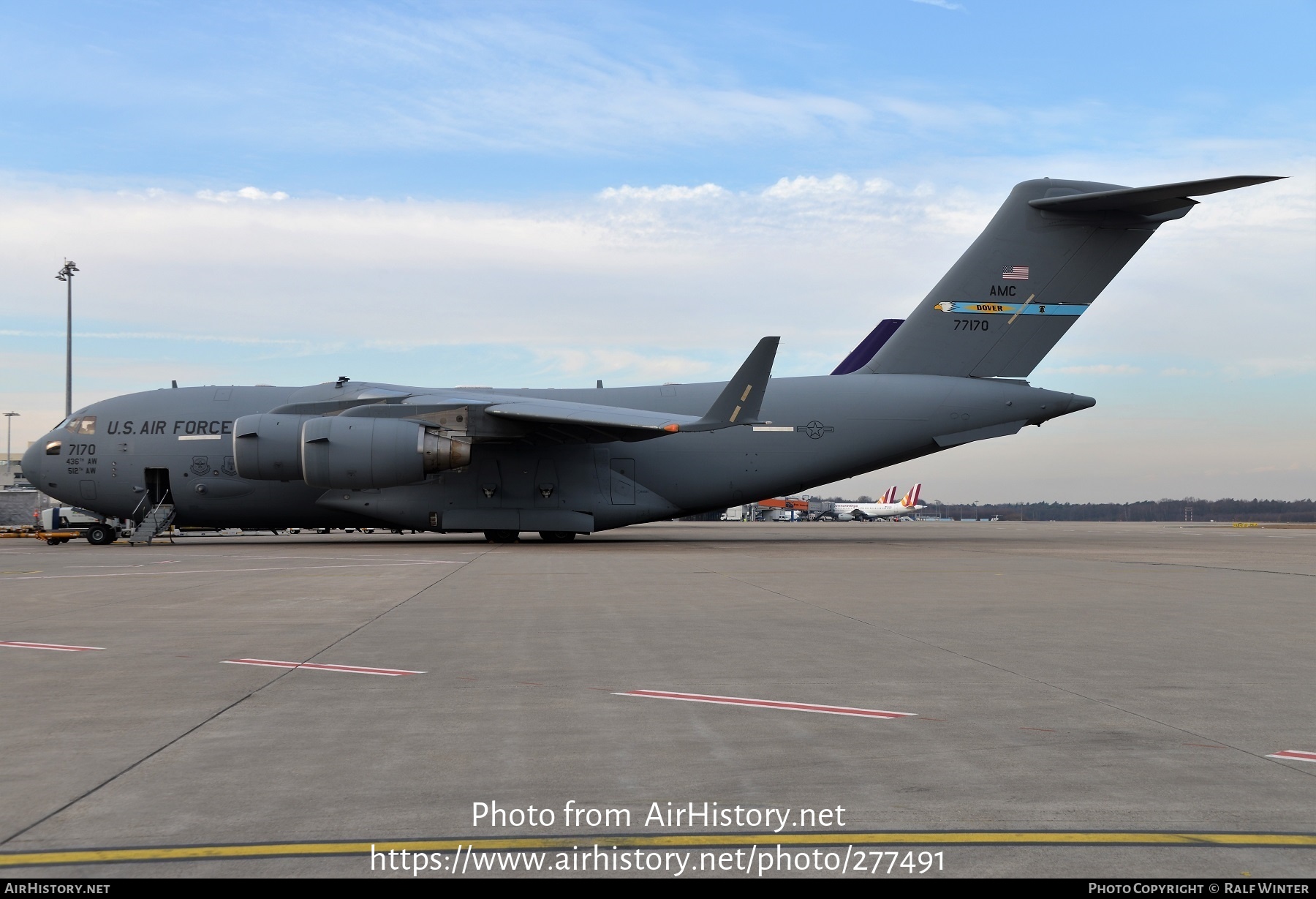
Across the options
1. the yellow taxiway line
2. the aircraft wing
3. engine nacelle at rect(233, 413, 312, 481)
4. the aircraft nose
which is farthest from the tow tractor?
the yellow taxiway line

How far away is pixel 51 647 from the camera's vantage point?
27.7 feet

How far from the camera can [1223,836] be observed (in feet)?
12.0

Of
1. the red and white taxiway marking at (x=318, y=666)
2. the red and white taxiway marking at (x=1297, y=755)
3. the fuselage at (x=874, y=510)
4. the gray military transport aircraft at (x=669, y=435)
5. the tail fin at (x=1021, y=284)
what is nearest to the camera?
the red and white taxiway marking at (x=1297, y=755)

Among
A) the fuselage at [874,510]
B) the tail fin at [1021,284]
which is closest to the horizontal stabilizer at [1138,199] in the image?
the tail fin at [1021,284]

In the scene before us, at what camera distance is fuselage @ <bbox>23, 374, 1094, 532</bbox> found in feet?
88.1

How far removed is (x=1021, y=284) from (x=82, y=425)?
2479cm

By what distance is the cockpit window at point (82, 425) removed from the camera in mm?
28047

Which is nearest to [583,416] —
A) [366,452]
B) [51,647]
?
[366,452]

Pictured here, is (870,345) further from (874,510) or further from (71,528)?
(874,510)

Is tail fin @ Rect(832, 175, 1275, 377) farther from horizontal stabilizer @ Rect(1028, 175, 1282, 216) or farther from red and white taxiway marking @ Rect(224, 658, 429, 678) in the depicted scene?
red and white taxiway marking @ Rect(224, 658, 429, 678)

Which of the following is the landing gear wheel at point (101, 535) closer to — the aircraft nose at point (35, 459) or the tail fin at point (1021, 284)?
the aircraft nose at point (35, 459)

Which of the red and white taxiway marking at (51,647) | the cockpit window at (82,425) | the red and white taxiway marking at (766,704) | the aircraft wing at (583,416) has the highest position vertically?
the aircraft wing at (583,416)

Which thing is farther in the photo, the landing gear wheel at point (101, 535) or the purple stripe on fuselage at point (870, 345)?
the purple stripe on fuselage at point (870, 345)

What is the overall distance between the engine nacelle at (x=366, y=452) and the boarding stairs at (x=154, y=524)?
5.08m
